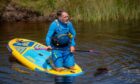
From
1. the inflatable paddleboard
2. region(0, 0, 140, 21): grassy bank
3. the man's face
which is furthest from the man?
region(0, 0, 140, 21): grassy bank

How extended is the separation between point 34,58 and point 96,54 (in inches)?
76.5

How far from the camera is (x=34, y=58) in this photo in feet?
35.6

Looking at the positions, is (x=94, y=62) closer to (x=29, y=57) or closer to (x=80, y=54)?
(x=80, y=54)

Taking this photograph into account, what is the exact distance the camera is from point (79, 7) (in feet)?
58.5

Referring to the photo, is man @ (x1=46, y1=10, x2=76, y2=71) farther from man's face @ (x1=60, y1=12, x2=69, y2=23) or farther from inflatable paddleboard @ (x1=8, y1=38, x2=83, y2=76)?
inflatable paddleboard @ (x1=8, y1=38, x2=83, y2=76)

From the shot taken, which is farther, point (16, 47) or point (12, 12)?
point (12, 12)

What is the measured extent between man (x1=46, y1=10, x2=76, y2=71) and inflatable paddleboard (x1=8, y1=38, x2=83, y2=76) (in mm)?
212

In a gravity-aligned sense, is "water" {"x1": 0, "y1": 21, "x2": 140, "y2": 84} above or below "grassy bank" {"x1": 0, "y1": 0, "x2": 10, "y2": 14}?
below

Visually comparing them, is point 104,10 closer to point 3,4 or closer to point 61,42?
point 3,4

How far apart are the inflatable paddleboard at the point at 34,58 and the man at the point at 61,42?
21 cm

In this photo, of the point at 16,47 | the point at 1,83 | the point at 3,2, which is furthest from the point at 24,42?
the point at 3,2

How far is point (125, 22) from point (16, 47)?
6.78 m

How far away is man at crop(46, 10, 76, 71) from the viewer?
977 centimetres

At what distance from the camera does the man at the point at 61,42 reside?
9766 mm
